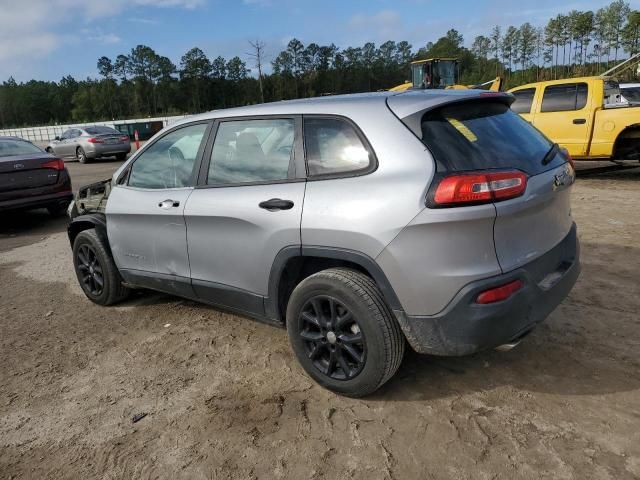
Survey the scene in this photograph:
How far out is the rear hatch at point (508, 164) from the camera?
8.28 ft

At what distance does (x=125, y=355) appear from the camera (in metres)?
3.75

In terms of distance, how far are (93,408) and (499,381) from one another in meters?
2.47

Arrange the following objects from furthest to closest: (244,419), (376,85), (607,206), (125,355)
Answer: (376,85) → (607,206) → (125,355) → (244,419)

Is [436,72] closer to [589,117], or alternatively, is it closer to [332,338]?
[589,117]

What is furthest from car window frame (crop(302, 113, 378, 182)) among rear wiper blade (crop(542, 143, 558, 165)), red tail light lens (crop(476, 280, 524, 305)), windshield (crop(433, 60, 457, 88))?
windshield (crop(433, 60, 457, 88))

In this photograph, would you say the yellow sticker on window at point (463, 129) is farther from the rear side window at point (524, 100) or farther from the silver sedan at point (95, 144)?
the silver sedan at point (95, 144)

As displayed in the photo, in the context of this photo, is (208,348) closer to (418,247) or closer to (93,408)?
(93,408)

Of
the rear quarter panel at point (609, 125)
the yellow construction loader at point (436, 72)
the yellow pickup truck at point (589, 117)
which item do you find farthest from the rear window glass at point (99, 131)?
the rear quarter panel at point (609, 125)

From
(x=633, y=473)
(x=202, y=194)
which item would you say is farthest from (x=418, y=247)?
(x=202, y=194)

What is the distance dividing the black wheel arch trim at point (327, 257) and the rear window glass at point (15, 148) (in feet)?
24.1

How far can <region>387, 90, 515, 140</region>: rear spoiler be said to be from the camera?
8.79ft

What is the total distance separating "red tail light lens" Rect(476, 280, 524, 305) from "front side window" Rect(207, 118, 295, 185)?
1.34 m

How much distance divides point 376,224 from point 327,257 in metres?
0.40

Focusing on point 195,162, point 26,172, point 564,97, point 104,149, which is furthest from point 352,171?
point 104,149
